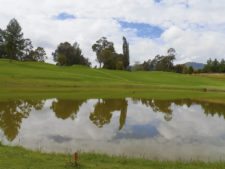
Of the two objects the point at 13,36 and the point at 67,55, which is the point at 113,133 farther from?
the point at 67,55

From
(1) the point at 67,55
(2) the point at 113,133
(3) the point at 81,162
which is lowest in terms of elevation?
(2) the point at 113,133

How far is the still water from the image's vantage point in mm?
18375

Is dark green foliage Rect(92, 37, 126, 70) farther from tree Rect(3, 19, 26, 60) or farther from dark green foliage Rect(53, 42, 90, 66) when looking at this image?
tree Rect(3, 19, 26, 60)

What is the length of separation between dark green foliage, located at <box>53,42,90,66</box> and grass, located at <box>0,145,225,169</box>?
4988 inches

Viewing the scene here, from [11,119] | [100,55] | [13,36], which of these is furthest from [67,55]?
[11,119]

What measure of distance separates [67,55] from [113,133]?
124 m

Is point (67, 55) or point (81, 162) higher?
point (67, 55)

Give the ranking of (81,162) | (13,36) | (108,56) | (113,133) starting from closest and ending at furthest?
(81,162), (113,133), (13,36), (108,56)

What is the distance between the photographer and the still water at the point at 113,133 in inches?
723

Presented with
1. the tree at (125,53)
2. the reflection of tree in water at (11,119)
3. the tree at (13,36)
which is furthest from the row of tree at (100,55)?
the reflection of tree in water at (11,119)

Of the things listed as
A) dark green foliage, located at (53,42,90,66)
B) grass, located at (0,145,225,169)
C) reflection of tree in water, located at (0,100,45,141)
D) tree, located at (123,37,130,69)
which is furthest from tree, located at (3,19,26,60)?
grass, located at (0,145,225,169)

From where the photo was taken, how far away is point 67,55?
14462 cm

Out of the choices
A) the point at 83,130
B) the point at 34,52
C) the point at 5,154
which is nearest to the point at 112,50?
the point at 34,52

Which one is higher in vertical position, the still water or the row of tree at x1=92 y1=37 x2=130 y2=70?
the row of tree at x1=92 y1=37 x2=130 y2=70
